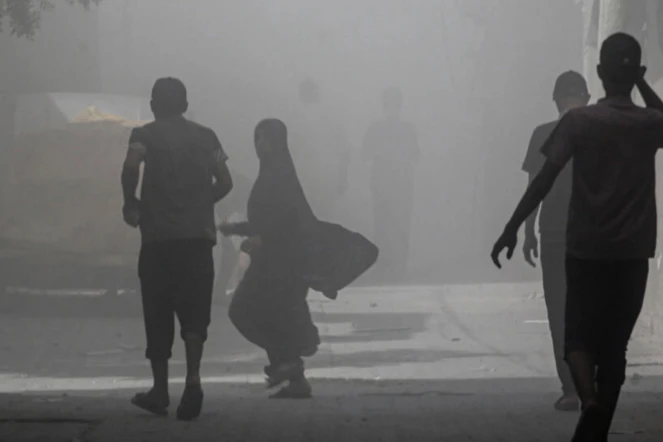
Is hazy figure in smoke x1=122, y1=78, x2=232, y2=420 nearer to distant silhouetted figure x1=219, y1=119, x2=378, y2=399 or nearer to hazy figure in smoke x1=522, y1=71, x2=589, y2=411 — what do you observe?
distant silhouetted figure x1=219, y1=119, x2=378, y2=399

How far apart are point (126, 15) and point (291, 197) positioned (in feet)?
49.9

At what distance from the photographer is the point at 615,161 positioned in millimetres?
5418

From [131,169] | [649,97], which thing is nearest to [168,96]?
[131,169]

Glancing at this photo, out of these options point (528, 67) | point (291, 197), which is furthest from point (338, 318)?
point (528, 67)

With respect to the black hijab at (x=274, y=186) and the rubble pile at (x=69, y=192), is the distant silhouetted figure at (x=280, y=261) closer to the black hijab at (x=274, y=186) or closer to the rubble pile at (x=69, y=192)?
the black hijab at (x=274, y=186)

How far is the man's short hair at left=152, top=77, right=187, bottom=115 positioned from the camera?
296 inches

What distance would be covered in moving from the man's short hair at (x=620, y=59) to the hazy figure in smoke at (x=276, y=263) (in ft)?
12.2

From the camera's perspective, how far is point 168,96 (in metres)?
7.52

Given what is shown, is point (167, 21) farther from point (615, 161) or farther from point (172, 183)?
point (615, 161)

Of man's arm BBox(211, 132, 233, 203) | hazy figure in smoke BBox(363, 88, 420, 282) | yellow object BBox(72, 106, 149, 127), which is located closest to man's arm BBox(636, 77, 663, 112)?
man's arm BBox(211, 132, 233, 203)

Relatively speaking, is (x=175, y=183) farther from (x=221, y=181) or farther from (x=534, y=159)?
(x=534, y=159)

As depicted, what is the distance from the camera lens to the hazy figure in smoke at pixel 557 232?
25.7ft

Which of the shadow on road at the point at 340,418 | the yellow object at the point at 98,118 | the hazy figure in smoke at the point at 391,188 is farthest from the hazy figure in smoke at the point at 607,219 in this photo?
the hazy figure in smoke at the point at 391,188

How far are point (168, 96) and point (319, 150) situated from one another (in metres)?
16.8
